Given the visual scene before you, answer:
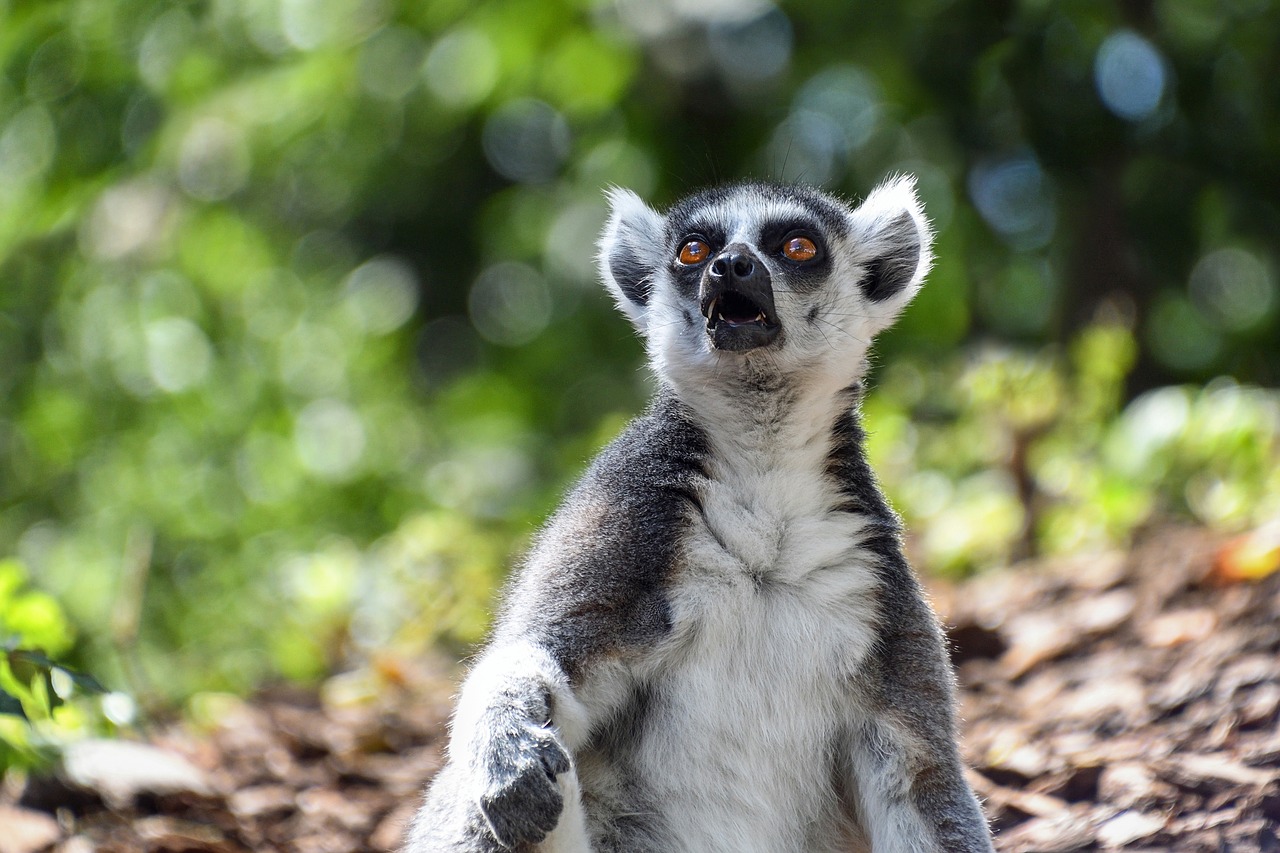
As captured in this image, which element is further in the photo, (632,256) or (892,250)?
(632,256)

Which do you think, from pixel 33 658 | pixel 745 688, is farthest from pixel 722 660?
pixel 33 658

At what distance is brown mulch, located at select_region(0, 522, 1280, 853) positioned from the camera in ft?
11.8

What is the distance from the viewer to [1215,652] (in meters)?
4.41

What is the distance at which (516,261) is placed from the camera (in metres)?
10.1

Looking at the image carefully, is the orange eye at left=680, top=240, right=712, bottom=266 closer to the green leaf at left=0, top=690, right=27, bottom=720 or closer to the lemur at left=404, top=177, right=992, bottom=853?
the lemur at left=404, top=177, right=992, bottom=853

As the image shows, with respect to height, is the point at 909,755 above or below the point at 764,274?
below

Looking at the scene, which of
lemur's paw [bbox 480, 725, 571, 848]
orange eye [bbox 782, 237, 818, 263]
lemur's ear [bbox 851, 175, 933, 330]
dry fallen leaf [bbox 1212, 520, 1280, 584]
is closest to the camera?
lemur's paw [bbox 480, 725, 571, 848]

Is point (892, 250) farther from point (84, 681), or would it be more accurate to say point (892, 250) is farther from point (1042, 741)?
point (84, 681)

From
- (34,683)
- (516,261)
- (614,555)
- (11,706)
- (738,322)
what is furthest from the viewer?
(516,261)

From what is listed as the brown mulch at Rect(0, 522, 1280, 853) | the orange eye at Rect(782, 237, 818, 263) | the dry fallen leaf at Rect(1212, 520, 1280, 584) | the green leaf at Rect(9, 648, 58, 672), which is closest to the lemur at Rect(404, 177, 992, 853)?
the orange eye at Rect(782, 237, 818, 263)

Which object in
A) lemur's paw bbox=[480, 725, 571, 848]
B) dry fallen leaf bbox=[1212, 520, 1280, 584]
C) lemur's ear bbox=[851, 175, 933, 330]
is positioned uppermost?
lemur's ear bbox=[851, 175, 933, 330]

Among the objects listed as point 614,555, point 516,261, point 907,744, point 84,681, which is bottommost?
point 907,744

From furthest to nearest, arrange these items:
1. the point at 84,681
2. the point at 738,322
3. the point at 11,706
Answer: the point at 738,322, the point at 84,681, the point at 11,706

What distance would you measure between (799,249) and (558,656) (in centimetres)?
154
